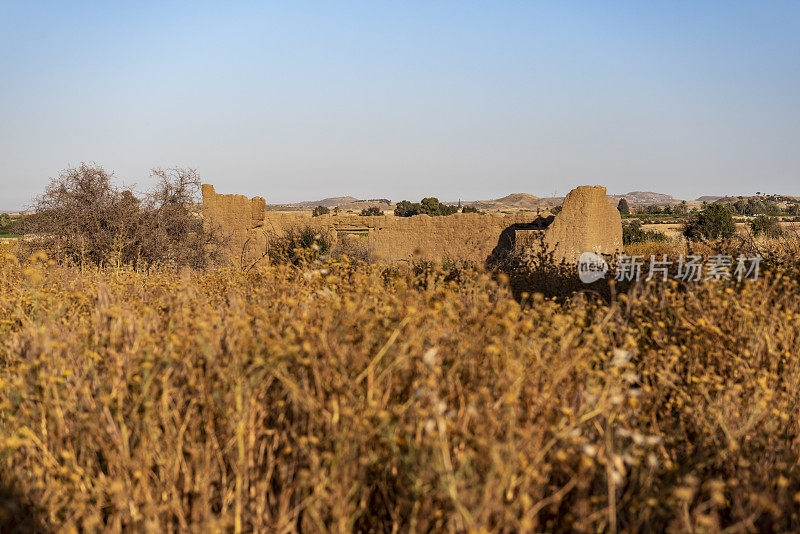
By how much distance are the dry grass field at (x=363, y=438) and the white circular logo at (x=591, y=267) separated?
4.34m

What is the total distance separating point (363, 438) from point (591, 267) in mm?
7827

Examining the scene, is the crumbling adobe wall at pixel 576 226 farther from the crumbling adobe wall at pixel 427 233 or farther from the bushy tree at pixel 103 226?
the bushy tree at pixel 103 226

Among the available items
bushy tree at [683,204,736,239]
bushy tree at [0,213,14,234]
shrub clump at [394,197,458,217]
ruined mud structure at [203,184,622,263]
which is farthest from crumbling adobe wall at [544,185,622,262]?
bushy tree at [0,213,14,234]

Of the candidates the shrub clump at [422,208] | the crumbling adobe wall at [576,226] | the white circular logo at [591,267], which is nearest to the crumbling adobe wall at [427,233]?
the crumbling adobe wall at [576,226]

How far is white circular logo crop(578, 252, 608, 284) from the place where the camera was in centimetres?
747

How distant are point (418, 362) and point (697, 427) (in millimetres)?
1712

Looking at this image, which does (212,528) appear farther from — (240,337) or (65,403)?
(65,403)

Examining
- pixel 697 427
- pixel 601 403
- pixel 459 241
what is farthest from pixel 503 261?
pixel 601 403

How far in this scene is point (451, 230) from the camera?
1270 centimetres

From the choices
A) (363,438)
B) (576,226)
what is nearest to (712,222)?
(576,226)

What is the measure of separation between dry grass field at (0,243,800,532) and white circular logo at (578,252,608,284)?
14.3 feet

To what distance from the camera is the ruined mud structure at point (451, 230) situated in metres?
10.5

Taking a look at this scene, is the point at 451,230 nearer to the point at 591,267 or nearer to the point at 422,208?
the point at 591,267

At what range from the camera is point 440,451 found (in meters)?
1.80
